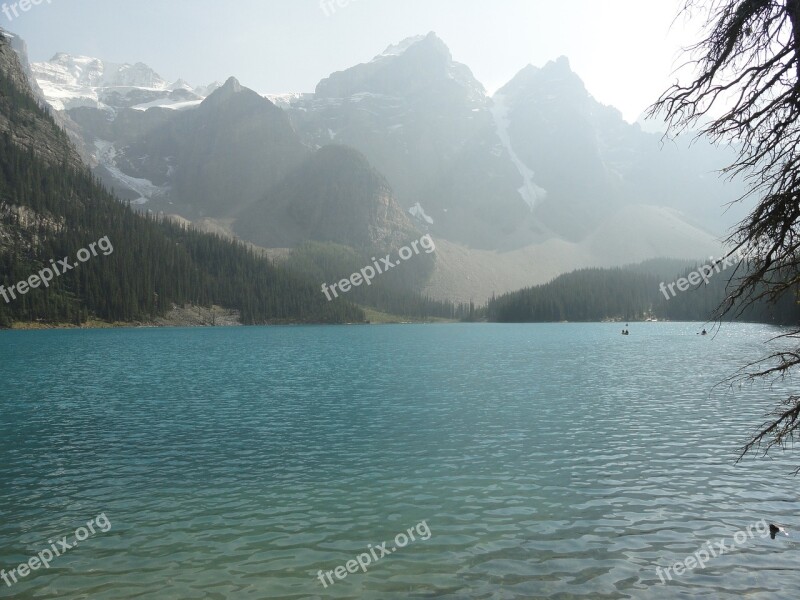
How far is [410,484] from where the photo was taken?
22812 millimetres

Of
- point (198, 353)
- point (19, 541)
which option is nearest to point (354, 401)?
point (19, 541)

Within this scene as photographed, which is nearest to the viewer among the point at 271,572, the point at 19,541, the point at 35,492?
the point at 271,572

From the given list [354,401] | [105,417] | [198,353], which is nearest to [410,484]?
[354,401]

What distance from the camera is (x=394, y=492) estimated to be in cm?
2184

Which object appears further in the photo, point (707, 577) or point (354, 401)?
point (354, 401)

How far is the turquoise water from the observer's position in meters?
14.7

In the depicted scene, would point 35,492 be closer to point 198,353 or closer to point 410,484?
point 410,484

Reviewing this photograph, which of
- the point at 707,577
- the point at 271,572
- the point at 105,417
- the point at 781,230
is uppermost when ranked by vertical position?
the point at 781,230

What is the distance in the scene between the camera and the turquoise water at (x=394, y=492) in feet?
48.3

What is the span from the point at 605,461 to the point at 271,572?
17.6 metres

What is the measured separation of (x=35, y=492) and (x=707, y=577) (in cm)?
2494

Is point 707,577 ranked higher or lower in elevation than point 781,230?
lower

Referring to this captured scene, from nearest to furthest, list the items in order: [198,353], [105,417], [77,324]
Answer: [105,417], [198,353], [77,324]

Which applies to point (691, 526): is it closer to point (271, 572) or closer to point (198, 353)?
point (271, 572)
